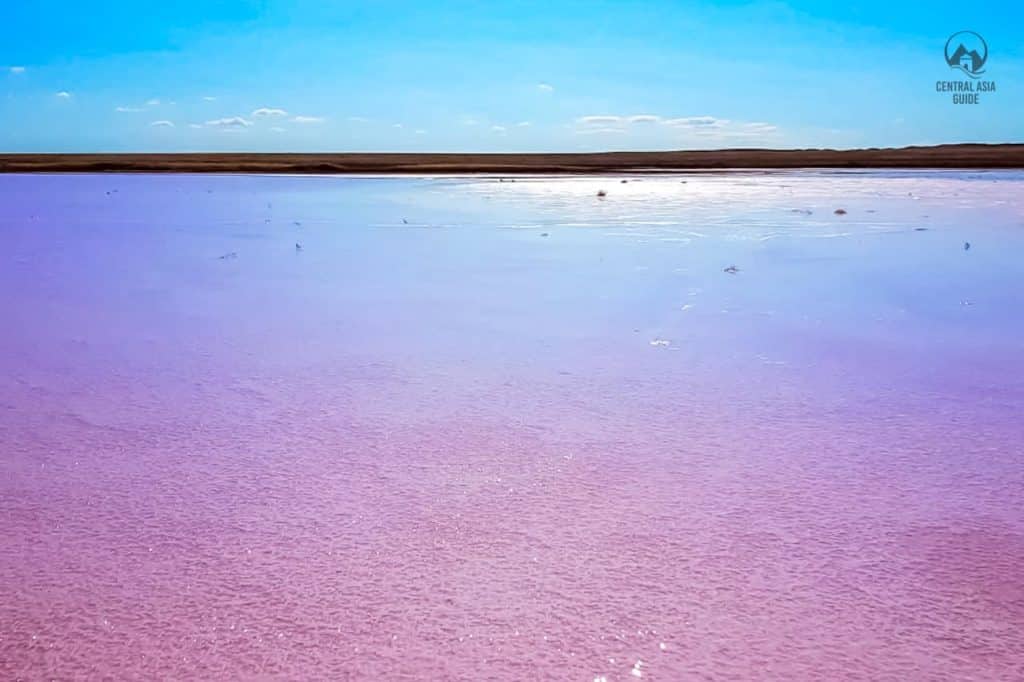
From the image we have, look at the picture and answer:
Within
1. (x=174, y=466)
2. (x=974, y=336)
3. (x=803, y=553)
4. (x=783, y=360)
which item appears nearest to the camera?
(x=803, y=553)

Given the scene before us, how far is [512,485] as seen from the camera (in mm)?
2334

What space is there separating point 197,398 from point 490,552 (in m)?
1.70

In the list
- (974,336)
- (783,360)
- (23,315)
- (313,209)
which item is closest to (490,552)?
(783,360)

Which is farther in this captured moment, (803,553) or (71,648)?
(803,553)

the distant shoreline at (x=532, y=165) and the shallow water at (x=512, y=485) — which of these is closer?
the shallow water at (x=512, y=485)

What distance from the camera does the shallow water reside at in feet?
5.17

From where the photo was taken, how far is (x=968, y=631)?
1614mm

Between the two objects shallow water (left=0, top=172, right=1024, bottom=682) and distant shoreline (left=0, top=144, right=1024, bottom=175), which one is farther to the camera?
distant shoreline (left=0, top=144, right=1024, bottom=175)

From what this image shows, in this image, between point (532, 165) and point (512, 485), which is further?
point (532, 165)

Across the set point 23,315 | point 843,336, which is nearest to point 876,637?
point 843,336

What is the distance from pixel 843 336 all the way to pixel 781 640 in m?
3.03

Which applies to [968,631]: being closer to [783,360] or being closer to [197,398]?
[783,360]

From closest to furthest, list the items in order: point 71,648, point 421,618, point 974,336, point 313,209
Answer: point 71,648 → point 421,618 → point 974,336 → point 313,209

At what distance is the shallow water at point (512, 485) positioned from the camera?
62.1 inches
